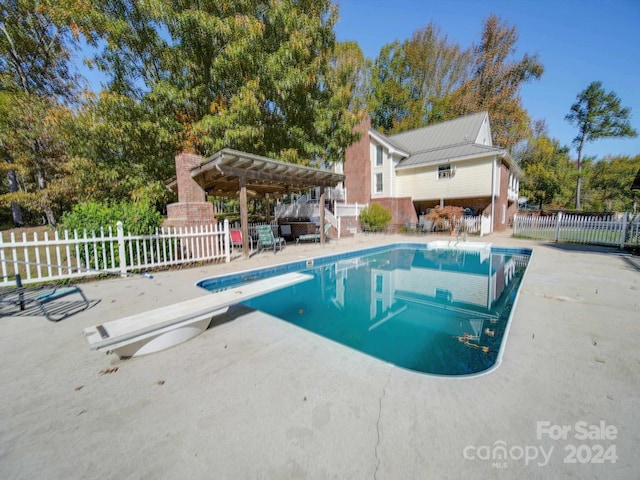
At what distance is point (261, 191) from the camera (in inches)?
609

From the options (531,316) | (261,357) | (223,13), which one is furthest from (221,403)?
(223,13)

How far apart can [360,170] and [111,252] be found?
18037 mm

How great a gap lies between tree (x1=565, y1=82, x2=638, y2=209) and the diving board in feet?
137

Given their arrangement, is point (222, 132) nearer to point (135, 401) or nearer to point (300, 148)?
point (300, 148)

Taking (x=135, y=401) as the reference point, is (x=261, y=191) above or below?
above

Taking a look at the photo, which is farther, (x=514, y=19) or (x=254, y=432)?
(x=514, y=19)

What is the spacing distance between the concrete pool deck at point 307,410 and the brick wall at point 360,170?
18.3 m

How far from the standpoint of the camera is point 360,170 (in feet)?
69.7

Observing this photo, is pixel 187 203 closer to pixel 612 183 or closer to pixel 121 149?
pixel 121 149

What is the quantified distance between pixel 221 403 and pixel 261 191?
1420 cm

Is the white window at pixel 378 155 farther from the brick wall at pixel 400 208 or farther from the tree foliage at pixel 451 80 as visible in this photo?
the tree foliage at pixel 451 80

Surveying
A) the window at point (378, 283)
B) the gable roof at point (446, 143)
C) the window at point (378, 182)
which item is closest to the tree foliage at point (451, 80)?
the gable roof at point (446, 143)

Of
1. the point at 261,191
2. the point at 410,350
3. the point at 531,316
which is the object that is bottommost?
the point at 410,350

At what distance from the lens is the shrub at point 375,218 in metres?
18.1
